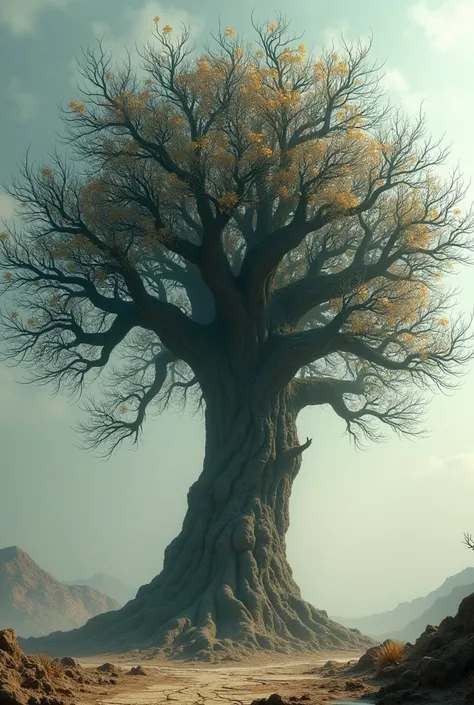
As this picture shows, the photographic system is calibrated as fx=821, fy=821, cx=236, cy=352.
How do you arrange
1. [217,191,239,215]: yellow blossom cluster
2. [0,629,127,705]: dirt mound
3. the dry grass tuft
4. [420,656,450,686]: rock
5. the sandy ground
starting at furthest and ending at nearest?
[217,191,239,215]: yellow blossom cluster
the dry grass tuft
the sandy ground
[420,656,450,686]: rock
[0,629,127,705]: dirt mound

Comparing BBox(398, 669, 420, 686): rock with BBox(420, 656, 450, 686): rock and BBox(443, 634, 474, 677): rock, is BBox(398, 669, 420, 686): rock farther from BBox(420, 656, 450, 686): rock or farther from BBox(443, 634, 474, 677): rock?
BBox(443, 634, 474, 677): rock

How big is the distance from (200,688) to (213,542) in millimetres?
8712

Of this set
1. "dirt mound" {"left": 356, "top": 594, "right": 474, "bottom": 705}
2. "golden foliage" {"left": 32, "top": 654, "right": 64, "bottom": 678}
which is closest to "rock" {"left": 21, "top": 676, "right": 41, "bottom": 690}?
"golden foliage" {"left": 32, "top": 654, "right": 64, "bottom": 678}

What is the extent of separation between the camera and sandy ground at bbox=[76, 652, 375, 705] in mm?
7883

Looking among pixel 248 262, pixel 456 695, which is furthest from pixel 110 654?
pixel 456 695

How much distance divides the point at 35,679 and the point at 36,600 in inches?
2712

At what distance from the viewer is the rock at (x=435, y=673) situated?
696cm

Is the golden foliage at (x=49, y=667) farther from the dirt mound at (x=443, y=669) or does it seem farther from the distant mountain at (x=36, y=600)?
the distant mountain at (x=36, y=600)

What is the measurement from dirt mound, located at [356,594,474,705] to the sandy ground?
499 millimetres

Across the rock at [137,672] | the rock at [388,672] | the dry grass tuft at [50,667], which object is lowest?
the rock at [388,672]

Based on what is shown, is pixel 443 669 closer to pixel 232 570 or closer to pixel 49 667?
pixel 49 667

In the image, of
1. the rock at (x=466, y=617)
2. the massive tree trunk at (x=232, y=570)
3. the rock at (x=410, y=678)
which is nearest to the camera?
the rock at (x=410, y=678)

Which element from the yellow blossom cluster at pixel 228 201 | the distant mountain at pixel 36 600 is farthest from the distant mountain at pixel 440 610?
the yellow blossom cluster at pixel 228 201

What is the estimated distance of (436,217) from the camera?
19.7m
